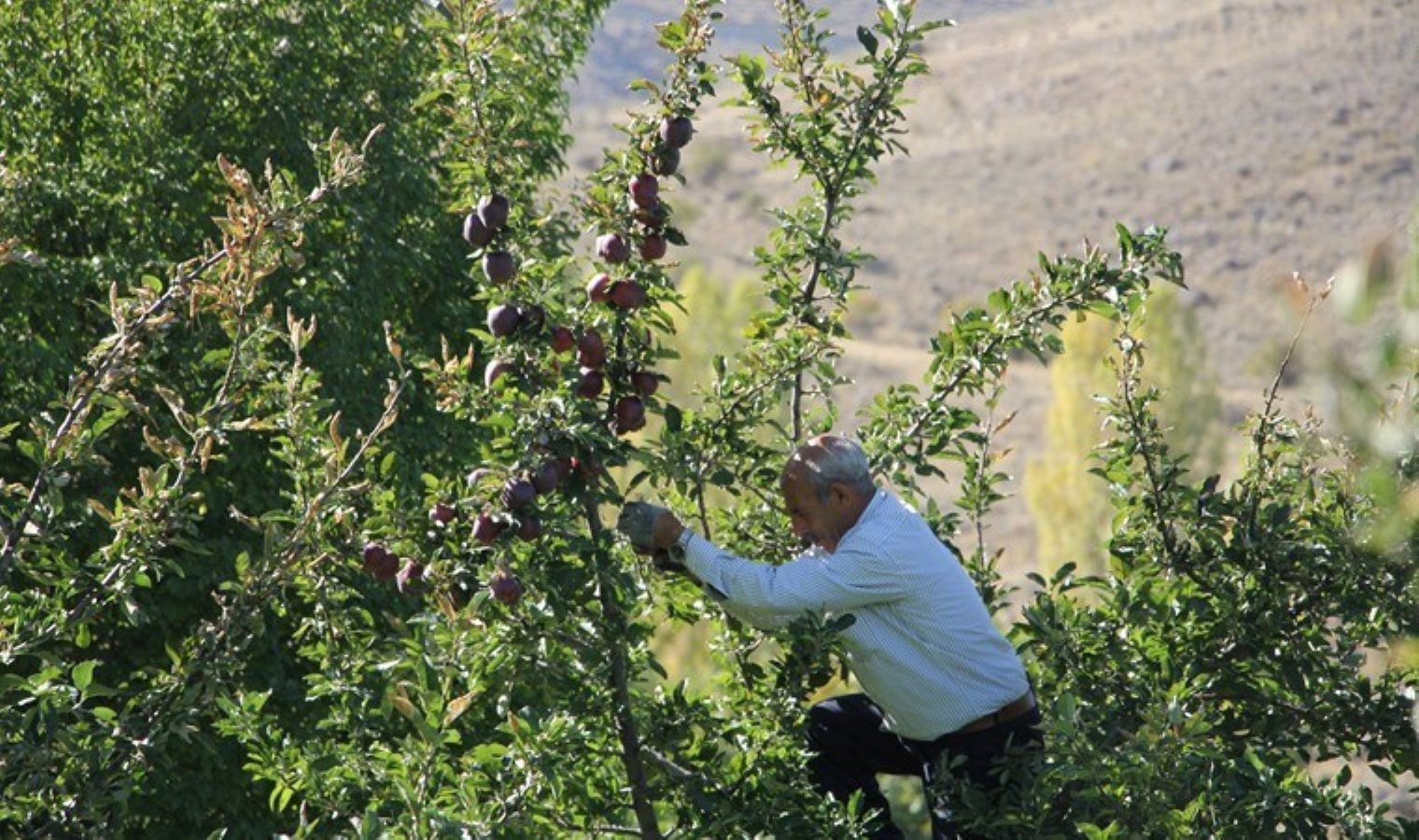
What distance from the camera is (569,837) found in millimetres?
3496

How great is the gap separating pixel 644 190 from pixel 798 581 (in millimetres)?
719

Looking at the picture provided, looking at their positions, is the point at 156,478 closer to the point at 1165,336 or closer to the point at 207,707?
the point at 207,707

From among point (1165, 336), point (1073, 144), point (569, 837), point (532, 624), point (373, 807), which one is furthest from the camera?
point (1073, 144)

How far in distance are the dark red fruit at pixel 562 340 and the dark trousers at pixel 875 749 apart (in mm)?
901

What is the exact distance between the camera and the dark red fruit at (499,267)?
3.19 metres

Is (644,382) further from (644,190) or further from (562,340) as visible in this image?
(644,190)

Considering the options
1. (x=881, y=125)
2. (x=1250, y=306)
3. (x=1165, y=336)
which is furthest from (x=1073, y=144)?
(x=881, y=125)

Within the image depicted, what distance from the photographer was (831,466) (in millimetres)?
3559

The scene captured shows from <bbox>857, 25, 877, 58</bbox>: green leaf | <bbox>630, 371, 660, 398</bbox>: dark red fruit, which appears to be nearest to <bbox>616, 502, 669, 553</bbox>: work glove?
<bbox>630, 371, 660, 398</bbox>: dark red fruit

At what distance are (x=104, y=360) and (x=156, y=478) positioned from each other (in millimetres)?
242

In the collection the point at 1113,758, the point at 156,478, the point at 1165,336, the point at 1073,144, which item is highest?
the point at 1073,144

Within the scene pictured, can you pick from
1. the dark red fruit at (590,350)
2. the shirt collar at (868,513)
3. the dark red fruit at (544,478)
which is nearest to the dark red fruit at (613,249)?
the dark red fruit at (590,350)

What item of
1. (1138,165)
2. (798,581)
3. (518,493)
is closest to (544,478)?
(518,493)

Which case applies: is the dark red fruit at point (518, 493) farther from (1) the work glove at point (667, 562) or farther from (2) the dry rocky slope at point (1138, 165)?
(2) the dry rocky slope at point (1138, 165)
